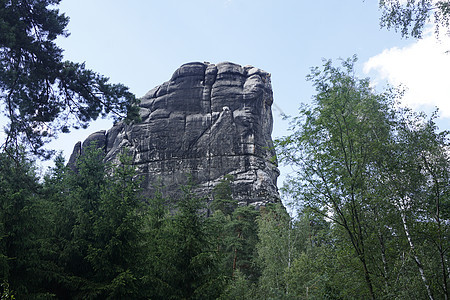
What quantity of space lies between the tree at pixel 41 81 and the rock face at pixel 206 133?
37408 mm

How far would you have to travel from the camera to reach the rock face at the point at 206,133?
49.4 m

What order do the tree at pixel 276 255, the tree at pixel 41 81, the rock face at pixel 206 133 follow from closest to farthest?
1. the tree at pixel 41 81
2. the tree at pixel 276 255
3. the rock face at pixel 206 133

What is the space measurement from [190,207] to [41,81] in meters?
5.98

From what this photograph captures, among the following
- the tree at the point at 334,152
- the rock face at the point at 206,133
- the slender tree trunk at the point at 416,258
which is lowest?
the slender tree trunk at the point at 416,258

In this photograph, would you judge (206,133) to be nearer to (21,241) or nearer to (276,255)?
(276,255)

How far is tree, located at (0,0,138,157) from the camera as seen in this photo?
8047 millimetres

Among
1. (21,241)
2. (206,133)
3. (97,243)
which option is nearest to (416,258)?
(97,243)

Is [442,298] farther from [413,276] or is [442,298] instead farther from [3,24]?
[3,24]

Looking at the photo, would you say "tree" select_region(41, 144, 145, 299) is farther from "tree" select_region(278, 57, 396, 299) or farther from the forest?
"tree" select_region(278, 57, 396, 299)

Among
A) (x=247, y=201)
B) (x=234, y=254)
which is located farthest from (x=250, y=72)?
(x=234, y=254)

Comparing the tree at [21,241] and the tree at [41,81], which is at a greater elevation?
the tree at [41,81]

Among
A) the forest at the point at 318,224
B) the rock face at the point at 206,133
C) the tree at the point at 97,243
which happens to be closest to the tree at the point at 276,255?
the forest at the point at 318,224

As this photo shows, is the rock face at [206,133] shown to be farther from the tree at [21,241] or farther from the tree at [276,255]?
the tree at [21,241]

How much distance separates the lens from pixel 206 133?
173 feet
